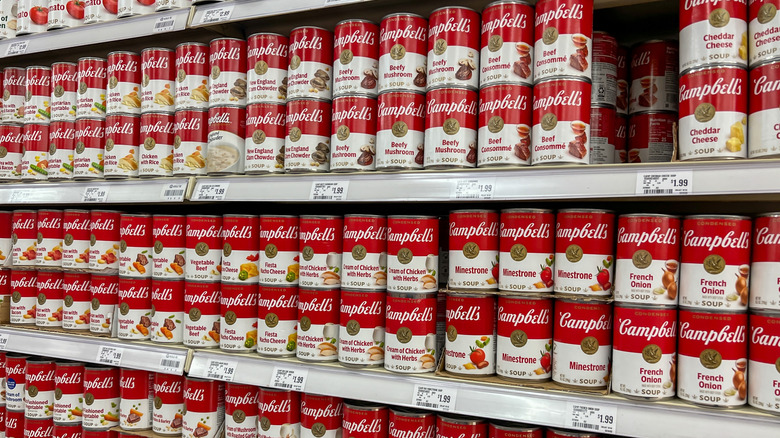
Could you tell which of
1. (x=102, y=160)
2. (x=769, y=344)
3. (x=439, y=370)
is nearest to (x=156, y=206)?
(x=102, y=160)

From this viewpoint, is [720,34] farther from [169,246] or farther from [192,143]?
[169,246]

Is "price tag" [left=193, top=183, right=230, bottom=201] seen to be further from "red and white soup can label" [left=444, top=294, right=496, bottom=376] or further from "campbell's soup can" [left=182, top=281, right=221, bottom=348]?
"red and white soup can label" [left=444, top=294, right=496, bottom=376]

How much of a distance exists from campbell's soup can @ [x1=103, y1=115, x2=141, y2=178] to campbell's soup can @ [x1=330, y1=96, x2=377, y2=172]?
686 mm

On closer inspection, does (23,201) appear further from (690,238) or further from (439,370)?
(690,238)

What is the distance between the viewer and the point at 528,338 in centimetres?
124

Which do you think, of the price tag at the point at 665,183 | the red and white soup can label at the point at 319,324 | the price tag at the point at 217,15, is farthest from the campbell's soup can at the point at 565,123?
the price tag at the point at 217,15

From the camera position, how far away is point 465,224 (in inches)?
50.9

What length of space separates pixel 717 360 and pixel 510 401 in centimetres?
40

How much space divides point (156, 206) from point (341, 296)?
104 centimetres

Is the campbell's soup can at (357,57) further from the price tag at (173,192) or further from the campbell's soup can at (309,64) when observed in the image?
the price tag at (173,192)

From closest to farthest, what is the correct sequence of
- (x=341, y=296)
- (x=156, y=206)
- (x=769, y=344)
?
1. (x=769, y=344)
2. (x=341, y=296)
3. (x=156, y=206)

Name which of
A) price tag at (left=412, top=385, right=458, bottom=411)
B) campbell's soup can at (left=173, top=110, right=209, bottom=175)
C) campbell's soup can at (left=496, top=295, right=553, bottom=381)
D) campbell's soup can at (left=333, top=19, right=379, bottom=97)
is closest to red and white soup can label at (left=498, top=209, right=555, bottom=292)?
campbell's soup can at (left=496, top=295, right=553, bottom=381)

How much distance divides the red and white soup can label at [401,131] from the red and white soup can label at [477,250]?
0.58 ft

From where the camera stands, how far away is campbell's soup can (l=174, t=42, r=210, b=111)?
161cm
